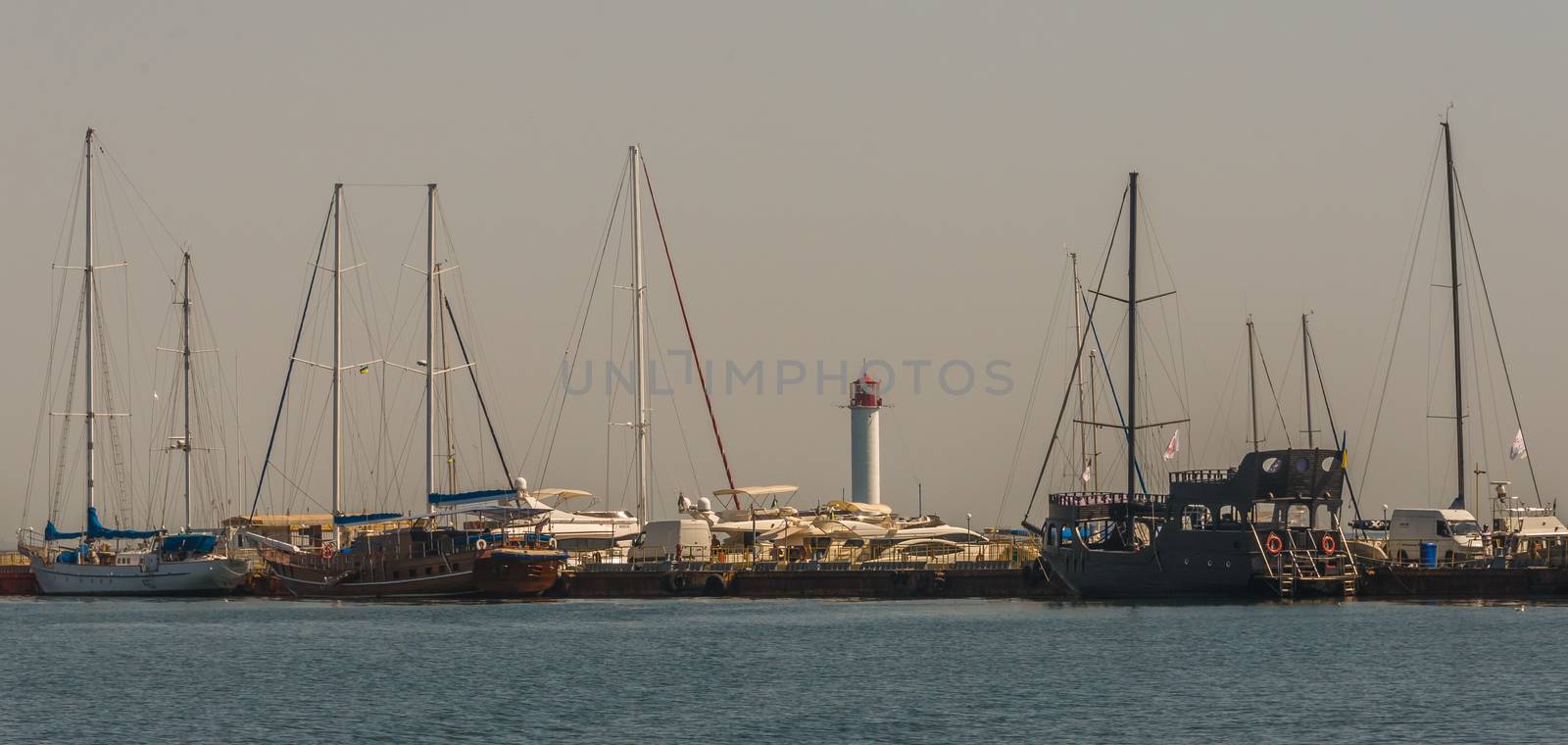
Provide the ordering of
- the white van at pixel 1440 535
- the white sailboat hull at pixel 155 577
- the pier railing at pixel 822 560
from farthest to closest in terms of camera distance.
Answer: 1. the white sailboat hull at pixel 155 577
2. the pier railing at pixel 822 560
3. the white van at pixel 1440 535

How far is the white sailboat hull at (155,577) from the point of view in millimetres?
91625

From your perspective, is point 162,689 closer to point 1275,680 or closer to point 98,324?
point 1275,680

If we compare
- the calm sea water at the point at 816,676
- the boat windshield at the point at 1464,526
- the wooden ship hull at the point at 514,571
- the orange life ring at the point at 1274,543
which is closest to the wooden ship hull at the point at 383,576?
the wooden ship hull at the point at 514,571

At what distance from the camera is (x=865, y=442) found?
11044 cm

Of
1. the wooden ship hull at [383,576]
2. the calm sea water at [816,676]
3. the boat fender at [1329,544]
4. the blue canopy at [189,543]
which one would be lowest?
the calm sea water at [816,676]

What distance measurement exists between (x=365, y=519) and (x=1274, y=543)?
45332mm

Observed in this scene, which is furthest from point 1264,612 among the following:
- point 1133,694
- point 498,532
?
point 498,532

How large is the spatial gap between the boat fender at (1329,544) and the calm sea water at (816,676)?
2.67 meters

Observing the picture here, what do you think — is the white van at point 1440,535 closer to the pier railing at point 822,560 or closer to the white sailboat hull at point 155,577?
the pier railing at point 822,560

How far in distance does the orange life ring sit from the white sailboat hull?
51815 millimetres

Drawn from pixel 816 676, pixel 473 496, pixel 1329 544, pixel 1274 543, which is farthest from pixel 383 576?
pixel 1329 544

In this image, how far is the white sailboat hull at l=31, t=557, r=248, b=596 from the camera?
91.6m

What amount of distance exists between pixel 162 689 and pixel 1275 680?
1196 inches

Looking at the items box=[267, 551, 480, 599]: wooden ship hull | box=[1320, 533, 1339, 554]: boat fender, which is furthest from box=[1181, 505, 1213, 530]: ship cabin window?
box=[267, 551, 480, 599]: wooden ship hull
